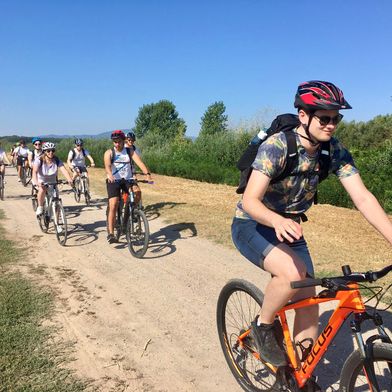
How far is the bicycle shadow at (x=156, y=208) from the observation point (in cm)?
1112

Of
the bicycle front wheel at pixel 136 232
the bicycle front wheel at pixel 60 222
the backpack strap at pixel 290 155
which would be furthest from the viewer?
the bicycle front wheel at pixel 60 222

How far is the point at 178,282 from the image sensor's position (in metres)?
5.93

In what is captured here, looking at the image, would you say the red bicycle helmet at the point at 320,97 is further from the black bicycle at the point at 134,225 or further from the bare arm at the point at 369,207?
the black bicycle at the point at 134,225

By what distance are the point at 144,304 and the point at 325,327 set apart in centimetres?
293

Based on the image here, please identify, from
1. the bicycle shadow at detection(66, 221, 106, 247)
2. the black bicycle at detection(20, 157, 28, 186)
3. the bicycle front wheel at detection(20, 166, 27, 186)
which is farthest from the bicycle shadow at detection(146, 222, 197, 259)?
the black bicycle at detection(20, 157, 28, 186)

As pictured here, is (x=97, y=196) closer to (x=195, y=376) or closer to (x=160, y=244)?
(x=160, y=244)

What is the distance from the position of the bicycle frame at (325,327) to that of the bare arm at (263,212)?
49 cm

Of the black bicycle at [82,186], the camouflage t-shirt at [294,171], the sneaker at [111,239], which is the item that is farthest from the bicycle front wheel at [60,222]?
the camouflage t-shirt at [294,171]

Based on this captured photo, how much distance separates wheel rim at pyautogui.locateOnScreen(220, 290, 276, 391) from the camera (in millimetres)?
3281

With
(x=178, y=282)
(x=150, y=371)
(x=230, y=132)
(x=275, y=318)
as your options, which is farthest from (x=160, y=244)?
(x=230, y=132)

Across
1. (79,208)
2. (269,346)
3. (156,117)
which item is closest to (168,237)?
(79,208)

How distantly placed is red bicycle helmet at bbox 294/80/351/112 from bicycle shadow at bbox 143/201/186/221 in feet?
27.3

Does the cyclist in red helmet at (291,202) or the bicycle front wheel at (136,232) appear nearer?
the cyclist in red helmet at (291,202)

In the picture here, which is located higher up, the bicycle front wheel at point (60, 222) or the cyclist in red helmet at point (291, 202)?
the cyclist in red helmet at point (291, 202)
